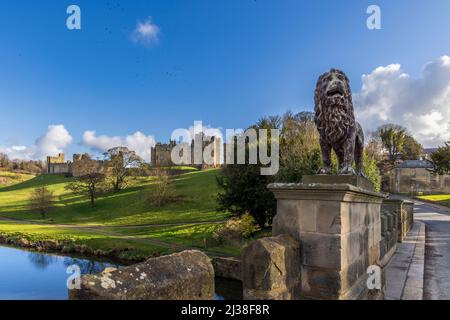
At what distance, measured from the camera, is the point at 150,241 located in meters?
27.8

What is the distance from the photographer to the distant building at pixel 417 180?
216 ft

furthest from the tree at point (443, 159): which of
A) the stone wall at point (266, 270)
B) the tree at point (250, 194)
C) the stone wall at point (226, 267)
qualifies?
the stone wall at point (266, 270)

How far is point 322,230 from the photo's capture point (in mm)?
3436

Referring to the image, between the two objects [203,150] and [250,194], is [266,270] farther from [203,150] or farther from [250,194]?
[203,150]

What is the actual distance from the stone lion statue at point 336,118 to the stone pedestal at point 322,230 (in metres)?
0.98

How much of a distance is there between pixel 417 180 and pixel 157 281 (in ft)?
245

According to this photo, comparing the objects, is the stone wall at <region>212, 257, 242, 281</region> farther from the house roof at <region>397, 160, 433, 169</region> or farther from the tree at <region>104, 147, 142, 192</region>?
the house roof at <region>397, 160, 433, 169</region>

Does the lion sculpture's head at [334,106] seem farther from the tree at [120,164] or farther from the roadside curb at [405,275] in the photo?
the tree at [120,164]

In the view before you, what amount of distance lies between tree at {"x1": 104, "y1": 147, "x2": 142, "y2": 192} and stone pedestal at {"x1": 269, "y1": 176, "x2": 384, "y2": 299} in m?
56.1

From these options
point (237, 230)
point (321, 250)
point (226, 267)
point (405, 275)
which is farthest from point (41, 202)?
point (321, 250)

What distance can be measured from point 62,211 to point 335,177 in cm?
5242

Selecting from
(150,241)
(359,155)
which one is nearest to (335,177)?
(359,155)

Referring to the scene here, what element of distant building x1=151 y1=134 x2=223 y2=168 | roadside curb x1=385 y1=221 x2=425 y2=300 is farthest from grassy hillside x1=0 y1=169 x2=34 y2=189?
roadside curb x1=385 y1=221 x2=425 y2=300

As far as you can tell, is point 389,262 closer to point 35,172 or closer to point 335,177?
point 335,177
